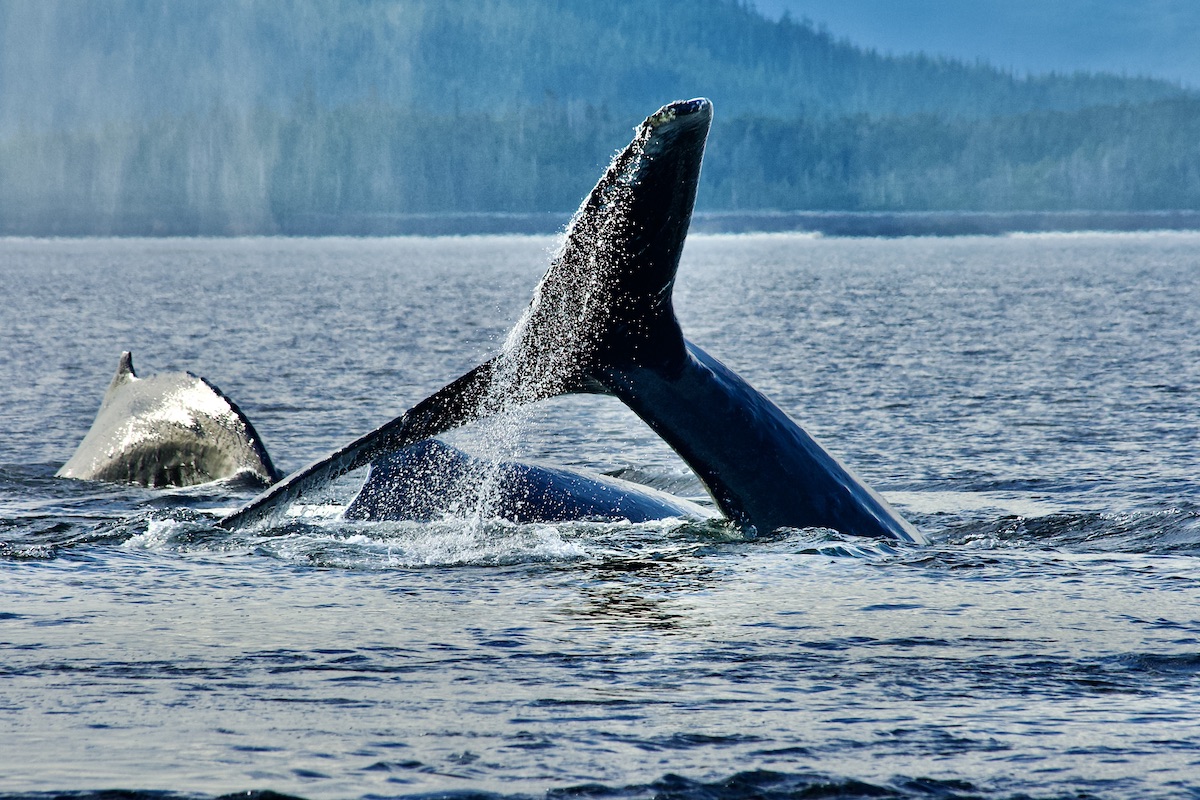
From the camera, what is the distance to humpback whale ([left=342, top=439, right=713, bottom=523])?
38.0 feet

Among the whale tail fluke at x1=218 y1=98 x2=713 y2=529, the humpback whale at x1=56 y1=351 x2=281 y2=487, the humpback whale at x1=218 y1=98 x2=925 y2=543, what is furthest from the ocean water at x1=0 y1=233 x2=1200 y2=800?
the whale tail fluke at x1=218 y1=98 x2=713 y2=529

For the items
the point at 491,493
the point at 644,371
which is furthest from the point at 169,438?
the point at 644,371

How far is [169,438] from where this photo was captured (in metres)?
14.8

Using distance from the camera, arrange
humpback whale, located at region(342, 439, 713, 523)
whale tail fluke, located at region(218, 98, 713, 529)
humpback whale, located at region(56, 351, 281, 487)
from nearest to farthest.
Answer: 1. whale tail fluke, located at region(218, 98, 713, 529)
2. humpback whale, located at region(342, 439, 713, 523)
3. humpback whale, located at region(56, 351, 281, 487)

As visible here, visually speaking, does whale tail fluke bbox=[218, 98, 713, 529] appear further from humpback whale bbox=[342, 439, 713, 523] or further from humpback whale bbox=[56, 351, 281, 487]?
humpback whale bbox=[56, 351, 281, 487]

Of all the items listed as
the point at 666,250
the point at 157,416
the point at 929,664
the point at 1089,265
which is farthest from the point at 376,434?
the point at 1089,265

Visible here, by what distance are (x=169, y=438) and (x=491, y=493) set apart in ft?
14.8

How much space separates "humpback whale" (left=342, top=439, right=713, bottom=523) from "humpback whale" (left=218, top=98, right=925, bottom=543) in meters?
1.49

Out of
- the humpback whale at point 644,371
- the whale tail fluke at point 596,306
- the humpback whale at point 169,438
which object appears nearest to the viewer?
the whale tail fluke at point 596,306

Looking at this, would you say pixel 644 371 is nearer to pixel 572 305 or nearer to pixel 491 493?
pixel 572 305

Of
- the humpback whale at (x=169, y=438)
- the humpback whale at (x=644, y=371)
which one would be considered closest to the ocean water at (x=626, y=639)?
the humpback whale at (x=169, y=438)

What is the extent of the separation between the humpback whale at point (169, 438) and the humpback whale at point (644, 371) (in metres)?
4.64

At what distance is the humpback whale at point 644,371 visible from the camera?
8.46 metres

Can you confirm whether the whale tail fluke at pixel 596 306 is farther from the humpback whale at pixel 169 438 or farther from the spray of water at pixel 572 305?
the humpback whale at pixel 169 438
